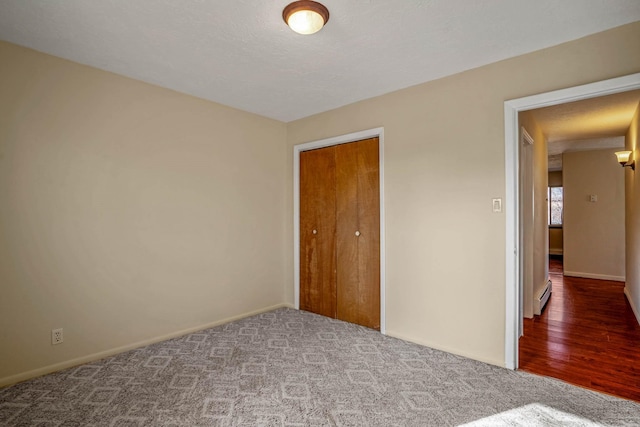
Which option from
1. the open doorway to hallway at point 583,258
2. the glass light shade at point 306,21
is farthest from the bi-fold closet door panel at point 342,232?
the glass light shade at point 306,21

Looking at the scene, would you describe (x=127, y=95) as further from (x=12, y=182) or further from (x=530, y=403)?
(x=530, y=403)

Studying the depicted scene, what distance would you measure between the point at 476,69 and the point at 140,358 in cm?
382

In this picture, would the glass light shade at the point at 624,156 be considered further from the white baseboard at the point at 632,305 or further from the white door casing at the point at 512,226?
the white door casing at the point at 512,226

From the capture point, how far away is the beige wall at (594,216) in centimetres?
619

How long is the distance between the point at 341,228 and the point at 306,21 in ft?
7.67

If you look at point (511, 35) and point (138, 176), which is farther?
point (138, 176)

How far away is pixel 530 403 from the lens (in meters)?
2.17

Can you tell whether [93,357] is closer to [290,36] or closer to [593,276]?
[290,36]

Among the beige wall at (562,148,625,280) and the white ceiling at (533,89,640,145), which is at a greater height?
the white ceiling at (533,89,640,145)

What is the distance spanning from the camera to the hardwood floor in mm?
2529

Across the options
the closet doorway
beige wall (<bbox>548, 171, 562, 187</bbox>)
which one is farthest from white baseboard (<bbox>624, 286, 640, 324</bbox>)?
beige wall (<bbox>548, 171, 562, 187</bbox>)

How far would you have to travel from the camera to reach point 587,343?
3.22 m

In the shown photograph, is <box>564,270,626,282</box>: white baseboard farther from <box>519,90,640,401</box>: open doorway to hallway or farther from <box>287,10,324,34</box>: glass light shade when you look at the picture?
<box>287,10,324,34</box>: glass light shade

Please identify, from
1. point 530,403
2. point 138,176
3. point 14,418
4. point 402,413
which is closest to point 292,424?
point 402,413
